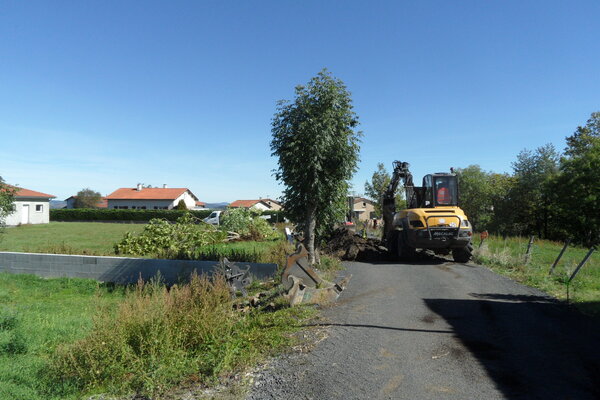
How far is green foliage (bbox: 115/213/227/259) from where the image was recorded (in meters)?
15.3

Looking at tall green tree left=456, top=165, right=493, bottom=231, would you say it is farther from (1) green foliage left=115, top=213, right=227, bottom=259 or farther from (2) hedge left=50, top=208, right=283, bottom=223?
(1) green foliage left=115, top=213, right=227, bottom=259

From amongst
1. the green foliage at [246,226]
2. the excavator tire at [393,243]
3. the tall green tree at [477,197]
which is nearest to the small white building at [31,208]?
the green foliage at [246,226]

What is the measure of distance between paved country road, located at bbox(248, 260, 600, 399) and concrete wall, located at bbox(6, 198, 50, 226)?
39.4 metres

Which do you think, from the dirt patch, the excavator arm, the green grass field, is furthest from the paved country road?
the excavator arm

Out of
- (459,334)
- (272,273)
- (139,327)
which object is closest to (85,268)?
(272,273)

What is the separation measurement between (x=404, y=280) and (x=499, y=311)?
3.23 meters

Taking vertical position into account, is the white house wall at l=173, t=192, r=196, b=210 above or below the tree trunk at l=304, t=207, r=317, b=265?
above

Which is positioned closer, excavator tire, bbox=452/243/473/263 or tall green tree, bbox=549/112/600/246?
tall green tree, bbox=549/112/600/246

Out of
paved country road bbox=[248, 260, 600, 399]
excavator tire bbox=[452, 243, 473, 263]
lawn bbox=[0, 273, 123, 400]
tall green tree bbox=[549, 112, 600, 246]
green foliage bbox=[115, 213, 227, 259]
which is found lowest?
lawn bbox=[0, 273, 123, 400]

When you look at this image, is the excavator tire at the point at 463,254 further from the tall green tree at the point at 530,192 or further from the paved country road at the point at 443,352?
the tall green tree at the point at 530,192

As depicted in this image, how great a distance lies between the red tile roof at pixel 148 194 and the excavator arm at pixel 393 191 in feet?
178

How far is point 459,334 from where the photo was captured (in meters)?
6.41

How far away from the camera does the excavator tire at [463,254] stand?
46.2 ft

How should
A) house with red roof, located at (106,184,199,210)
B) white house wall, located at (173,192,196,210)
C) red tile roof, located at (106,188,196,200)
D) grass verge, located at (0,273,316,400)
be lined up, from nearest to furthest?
grass verge, located at (0,273,316,400)
house with red roof, located at (106,184,199,210)
red tile roof, located at (106,188,196,200)
white house wall, located at (173,192,196,210)
